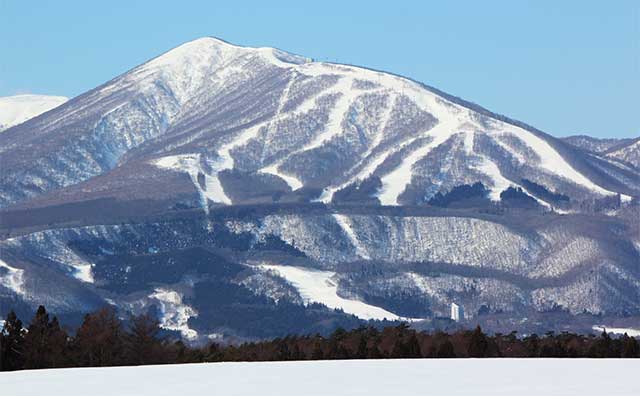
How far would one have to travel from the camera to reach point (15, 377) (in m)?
75.5

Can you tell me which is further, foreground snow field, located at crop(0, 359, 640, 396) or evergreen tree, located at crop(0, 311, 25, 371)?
evergreen tree, located at crop(0, 311, 25, 371)

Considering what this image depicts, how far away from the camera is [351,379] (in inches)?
2781

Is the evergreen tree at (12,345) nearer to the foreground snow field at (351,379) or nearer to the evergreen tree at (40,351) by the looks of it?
the evergreen tree at (40,351)

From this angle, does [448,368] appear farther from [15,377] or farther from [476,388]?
[15,377]

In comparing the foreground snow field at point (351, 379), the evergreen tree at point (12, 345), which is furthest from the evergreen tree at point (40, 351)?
the foreground snow field at point (351, 379)

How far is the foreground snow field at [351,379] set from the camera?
65.0m

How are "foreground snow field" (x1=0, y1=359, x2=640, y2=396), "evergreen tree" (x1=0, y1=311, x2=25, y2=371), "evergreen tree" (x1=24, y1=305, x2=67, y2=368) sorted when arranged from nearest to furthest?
1. "foreground snow field" (x1=0, y1=359, x2=640, y2=396)
2. "evergreen tree" (x1=0, y1=311, x2=25, y2=371)
3. "evergreen tree" (x1=24, y1=305, x2=67, y2=368)

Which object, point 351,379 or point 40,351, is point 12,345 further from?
point 351,379

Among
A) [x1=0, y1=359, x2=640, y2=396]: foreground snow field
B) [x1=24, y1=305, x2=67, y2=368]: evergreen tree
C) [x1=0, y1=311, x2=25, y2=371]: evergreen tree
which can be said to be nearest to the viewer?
[x1=0, y1=359, x2=640, y2=396]: foreground snow field

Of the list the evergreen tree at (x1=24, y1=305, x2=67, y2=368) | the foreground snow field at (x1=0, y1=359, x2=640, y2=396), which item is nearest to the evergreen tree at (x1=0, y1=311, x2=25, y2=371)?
the evergreen tree at (x1=24, y1=305, x2=67, y2=368)

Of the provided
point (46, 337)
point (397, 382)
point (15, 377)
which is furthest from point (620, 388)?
point (46, 337)

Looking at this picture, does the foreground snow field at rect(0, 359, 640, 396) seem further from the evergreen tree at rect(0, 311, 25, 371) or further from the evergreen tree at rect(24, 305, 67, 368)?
the evergreen tree at rect(24, 305, 67, 368)

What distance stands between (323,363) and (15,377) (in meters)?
15.7

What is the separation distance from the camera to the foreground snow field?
65000mm
